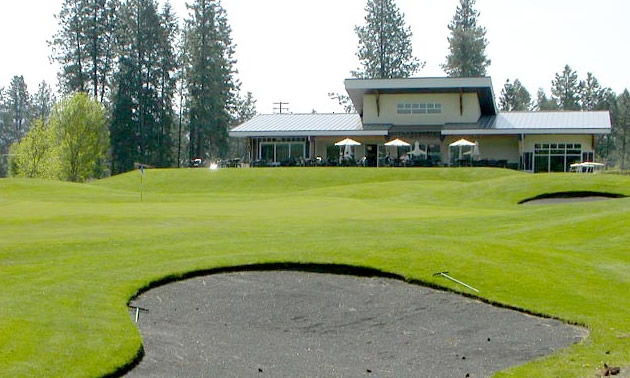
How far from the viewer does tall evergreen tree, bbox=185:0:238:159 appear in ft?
303

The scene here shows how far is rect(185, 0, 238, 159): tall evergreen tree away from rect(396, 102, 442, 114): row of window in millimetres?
33630

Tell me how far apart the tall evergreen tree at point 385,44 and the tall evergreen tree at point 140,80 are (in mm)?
21545

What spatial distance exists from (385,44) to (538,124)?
36650 mm

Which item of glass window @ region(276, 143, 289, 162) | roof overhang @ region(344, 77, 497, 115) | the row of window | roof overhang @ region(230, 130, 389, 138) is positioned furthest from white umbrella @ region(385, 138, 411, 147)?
glass window @ region(276, 143, 289, 162)

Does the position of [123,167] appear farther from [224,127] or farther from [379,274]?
[379,274]

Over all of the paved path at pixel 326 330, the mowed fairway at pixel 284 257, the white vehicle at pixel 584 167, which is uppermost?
the white vehicle at pixel 584 167

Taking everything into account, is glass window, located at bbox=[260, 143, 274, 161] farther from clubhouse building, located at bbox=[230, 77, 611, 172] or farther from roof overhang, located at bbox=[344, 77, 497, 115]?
roof overhang, located at bbox=[344, 77, 497, 115]

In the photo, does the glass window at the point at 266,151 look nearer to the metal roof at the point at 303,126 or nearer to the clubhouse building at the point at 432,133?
the clubhouse building at the point at 432,133

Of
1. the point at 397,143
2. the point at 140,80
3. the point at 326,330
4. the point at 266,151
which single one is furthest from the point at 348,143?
the point at 326,330

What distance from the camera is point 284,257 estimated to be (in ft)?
58.1

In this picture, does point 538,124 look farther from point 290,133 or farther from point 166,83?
point 166,83

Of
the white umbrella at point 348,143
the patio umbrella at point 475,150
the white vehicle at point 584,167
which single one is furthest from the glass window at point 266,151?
the white vehicle at point 584,167

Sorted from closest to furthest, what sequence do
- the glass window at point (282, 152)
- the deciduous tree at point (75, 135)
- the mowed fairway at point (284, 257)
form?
the mowed fairway at point (284, 257) < the glass window at point (282, 152) < the deciduous tree at point (75, 135)

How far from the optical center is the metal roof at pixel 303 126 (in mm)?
63734
